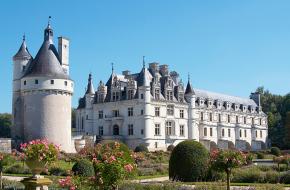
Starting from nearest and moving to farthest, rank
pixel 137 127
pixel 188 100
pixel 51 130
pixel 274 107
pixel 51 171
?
pixel 51 171, pixel 51 130, pixel 137 127, pixel 188 100, pixel 274 107

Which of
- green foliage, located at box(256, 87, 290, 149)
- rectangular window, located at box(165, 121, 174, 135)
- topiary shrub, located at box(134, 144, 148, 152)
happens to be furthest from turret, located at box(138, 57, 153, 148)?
green foliage, located at box(256, 87, 290, 149)

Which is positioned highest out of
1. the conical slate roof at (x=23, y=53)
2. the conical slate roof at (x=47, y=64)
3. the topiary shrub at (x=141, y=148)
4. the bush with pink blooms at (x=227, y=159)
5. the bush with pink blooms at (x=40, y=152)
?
the conical slate roof at (x=23, y=53)

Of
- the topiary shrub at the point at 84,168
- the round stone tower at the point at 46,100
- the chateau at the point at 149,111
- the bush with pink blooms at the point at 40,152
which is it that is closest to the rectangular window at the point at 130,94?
the chateau at the point at 149,111

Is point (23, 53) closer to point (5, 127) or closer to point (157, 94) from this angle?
point (157, 94)

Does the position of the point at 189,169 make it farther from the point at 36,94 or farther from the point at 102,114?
the point at 102,114

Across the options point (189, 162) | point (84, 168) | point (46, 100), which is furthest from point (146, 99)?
point (189, 162)

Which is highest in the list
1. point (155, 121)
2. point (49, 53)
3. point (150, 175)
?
point (49, 53)

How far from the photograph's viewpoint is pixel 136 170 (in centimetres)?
1351

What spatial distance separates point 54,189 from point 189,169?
685cm

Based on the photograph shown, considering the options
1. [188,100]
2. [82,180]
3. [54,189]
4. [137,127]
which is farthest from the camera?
[188,100]

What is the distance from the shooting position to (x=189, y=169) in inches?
700

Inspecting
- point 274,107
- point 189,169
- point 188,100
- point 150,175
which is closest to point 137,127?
point 188,100

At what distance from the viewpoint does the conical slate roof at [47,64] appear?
3644cm

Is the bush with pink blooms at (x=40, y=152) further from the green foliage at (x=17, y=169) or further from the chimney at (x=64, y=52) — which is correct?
the chimney at (x=64, y=52)
